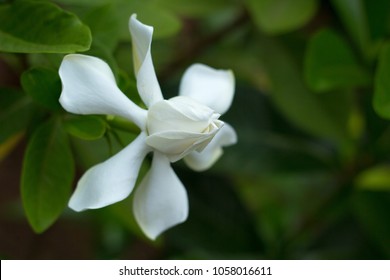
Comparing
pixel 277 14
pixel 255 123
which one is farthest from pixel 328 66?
pixel 255 123

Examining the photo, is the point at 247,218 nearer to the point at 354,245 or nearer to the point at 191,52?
the point at 354,245

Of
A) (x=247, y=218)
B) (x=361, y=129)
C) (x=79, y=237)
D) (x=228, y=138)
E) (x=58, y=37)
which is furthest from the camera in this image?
(x=79, y=237)

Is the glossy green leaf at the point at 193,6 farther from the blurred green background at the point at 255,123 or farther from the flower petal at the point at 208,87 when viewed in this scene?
the flower petal at the point at 208,87

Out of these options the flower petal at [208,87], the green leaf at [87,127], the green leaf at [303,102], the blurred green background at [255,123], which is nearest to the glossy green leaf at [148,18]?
the blurred green background at [255,123]

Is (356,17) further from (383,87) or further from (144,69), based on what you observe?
(144,69)

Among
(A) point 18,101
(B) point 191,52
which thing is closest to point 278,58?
(B) point 191,52

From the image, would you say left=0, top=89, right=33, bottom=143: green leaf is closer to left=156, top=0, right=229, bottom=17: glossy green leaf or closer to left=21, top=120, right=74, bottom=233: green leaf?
left=21, top=120, right=74, bottom=233: green leaf

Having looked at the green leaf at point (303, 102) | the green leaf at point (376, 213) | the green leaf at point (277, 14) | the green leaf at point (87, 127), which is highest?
the green leaf at point (87, 127)
